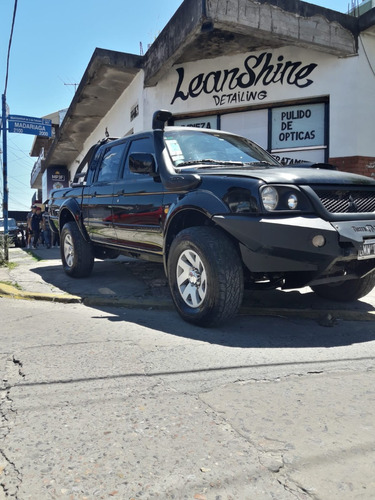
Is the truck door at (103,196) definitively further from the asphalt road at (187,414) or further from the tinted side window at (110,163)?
the asphalt road at (187,414)

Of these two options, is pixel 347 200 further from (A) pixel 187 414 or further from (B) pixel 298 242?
(A) pixel 187 414

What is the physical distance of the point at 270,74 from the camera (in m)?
10.3

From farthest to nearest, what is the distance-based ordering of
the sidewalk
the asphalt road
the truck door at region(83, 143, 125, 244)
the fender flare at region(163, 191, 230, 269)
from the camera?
the truck door at region(83, 143, 125, 244), the sidewalk, the fender flare at region(163, 191, 230, 269), the asphalt road

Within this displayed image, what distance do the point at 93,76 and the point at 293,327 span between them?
10.2 meters

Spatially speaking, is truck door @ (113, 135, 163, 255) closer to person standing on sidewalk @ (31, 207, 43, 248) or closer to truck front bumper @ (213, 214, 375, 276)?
truck front bumper @ (213, 214, 375, 276)

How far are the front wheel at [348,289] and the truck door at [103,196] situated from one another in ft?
9.16

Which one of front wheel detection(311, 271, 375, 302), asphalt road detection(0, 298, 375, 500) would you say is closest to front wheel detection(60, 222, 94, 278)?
asphalt road detection(0, 298, 375, 500)

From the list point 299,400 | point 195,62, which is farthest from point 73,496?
point 195,62

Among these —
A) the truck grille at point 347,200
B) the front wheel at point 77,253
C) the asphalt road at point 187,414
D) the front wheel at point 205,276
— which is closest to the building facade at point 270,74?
the front wheel at point 77,253

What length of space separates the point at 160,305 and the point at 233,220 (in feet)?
6.01

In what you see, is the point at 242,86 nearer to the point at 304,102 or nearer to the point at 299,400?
the point at 304,102

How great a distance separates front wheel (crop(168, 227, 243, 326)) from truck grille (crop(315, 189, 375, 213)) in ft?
3.03

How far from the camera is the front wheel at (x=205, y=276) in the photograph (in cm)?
406

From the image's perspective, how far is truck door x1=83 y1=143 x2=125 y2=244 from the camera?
240 inches
